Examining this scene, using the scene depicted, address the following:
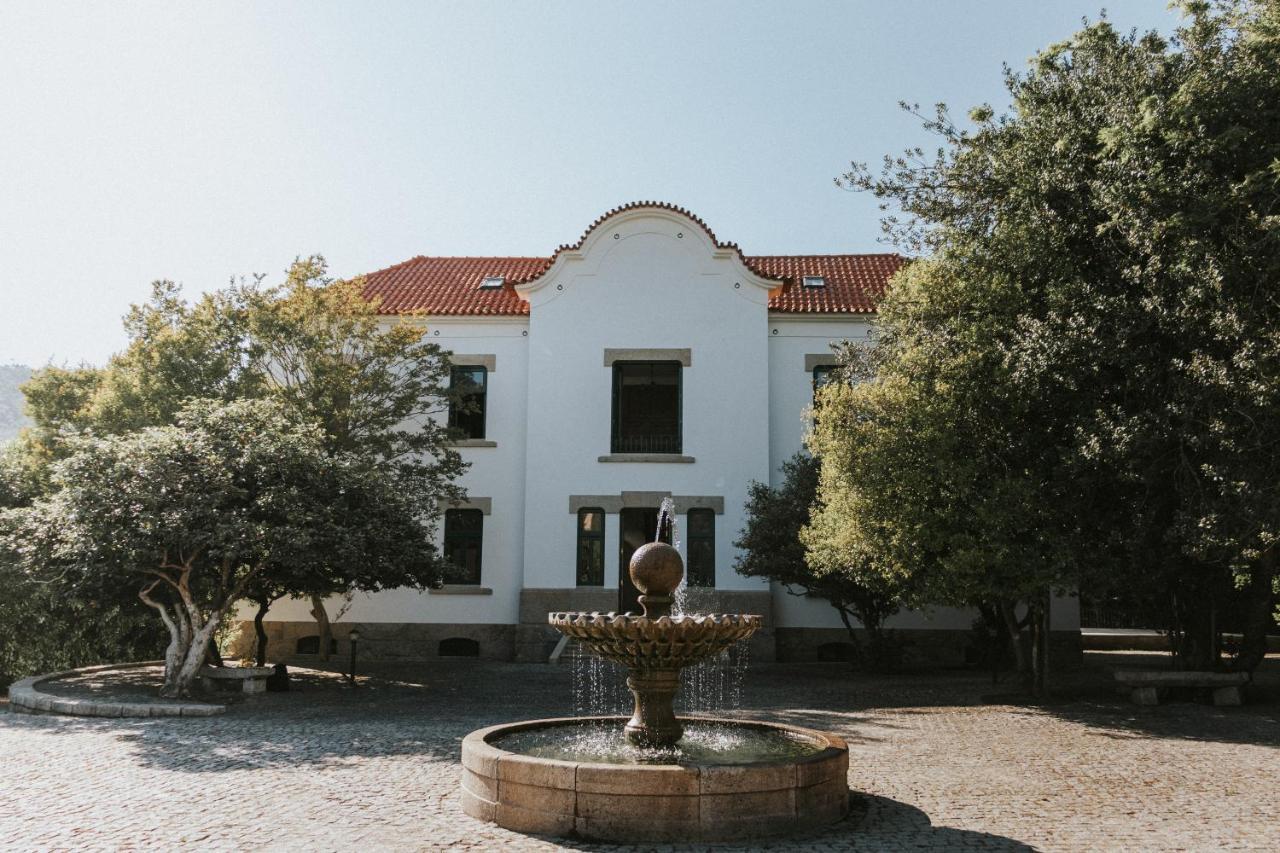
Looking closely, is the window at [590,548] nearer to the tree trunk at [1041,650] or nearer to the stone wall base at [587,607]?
the stone wall base at [587,607]

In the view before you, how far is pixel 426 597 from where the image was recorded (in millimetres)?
24234

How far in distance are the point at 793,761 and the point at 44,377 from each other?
20.5 meters

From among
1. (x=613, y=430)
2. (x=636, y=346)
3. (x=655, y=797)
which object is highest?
(x=636, y=346)

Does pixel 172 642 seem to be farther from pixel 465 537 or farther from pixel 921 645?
pixel 921 645

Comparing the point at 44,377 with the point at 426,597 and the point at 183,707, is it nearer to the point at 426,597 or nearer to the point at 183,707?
the point at 426,597

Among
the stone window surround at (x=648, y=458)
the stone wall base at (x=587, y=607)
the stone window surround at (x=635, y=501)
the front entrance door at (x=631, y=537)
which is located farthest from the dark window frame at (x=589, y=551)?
the stone window surround at (x=648, y=458)

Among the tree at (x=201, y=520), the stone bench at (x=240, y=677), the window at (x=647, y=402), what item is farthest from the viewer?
the window at (x=647, y=402)

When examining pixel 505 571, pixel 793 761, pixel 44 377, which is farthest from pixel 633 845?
pixel 44 377

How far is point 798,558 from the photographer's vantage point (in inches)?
811

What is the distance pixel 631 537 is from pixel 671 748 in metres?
15.3

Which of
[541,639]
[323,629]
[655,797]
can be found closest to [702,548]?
[541,639]

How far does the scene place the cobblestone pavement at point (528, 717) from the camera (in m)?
7.36

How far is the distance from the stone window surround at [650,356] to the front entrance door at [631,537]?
364 centimetres

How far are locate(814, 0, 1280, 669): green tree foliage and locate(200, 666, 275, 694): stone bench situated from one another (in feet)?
31.4
